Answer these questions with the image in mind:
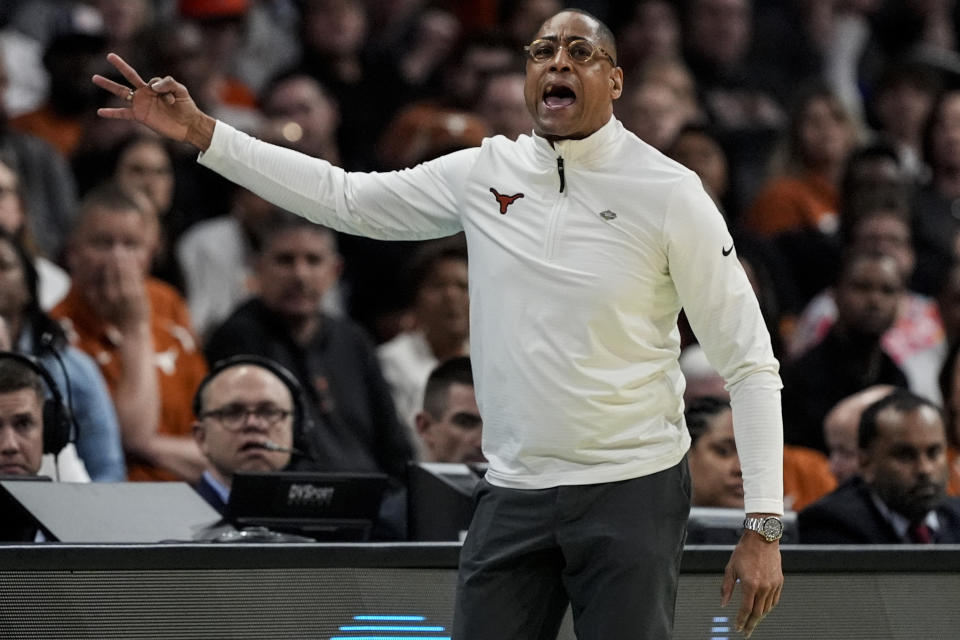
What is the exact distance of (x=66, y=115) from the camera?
835 cm

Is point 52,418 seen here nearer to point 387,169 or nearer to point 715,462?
point 715,462

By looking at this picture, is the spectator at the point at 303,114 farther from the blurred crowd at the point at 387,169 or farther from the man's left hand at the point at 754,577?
the man's left hand at the point at 754,577

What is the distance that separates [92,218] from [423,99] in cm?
309

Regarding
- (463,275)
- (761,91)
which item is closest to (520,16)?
(761,91)

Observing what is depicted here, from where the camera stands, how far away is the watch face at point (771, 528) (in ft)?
11.2

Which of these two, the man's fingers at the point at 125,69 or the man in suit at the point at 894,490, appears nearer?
the man's fingers at the point at 125,69

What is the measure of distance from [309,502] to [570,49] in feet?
5.11

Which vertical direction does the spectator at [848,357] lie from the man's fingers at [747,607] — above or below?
above

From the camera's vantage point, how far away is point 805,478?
6.64 m

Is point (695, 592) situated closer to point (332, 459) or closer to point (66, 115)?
point (332, 459)

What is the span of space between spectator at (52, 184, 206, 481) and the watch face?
3184 mm

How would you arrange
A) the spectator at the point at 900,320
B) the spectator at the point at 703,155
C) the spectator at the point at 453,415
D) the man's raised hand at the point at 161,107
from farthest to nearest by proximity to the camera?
the spectator at the point at 703,155 < the spectator at the point at 900,320 < the spectator at the point at 453,415 < the man's raised hand at the point at 161,107

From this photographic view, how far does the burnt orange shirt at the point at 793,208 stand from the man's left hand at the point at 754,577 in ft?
18.9

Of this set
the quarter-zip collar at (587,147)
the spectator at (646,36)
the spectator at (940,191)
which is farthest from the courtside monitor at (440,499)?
the spectator at (646,36)
